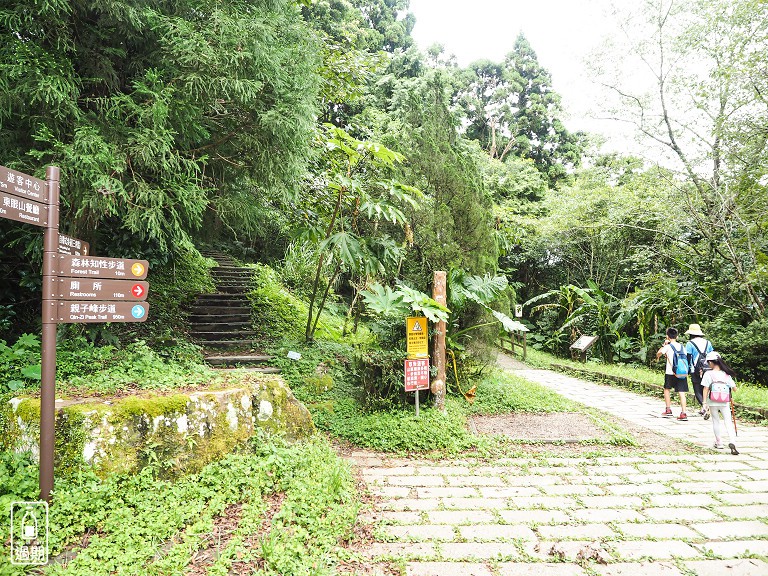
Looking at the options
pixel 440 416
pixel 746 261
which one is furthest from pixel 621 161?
pixel 440 416

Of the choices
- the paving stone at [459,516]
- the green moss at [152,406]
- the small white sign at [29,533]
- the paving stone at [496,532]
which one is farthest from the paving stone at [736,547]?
the small white sign at [29,533]

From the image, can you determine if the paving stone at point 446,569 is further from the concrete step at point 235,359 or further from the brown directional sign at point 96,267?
the concrete step at point 235,359

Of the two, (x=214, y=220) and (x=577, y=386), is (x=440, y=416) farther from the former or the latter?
(x=577, y=386)

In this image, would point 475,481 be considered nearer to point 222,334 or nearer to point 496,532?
point 496,532

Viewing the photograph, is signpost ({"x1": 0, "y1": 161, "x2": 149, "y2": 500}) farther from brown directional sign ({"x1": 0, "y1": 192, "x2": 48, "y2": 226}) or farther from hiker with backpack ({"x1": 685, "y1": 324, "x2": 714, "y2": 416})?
hiker with backpack ({"x1": 685, "y1": 324, "x2": 714, "y2": 416})

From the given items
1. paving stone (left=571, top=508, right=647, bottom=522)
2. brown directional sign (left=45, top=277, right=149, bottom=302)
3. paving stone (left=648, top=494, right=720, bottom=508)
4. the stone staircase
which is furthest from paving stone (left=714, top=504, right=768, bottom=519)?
the stone staircase

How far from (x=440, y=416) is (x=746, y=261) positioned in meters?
7.67

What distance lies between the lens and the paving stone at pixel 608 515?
3.33 meters

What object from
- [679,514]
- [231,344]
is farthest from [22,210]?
[679,514]

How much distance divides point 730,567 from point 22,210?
5.00 metres

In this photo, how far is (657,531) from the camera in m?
3.15

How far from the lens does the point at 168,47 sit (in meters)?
4.26

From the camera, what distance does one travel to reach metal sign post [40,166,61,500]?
8.95 feet

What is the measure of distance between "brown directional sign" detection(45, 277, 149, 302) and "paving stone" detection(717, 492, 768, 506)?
504 cm
